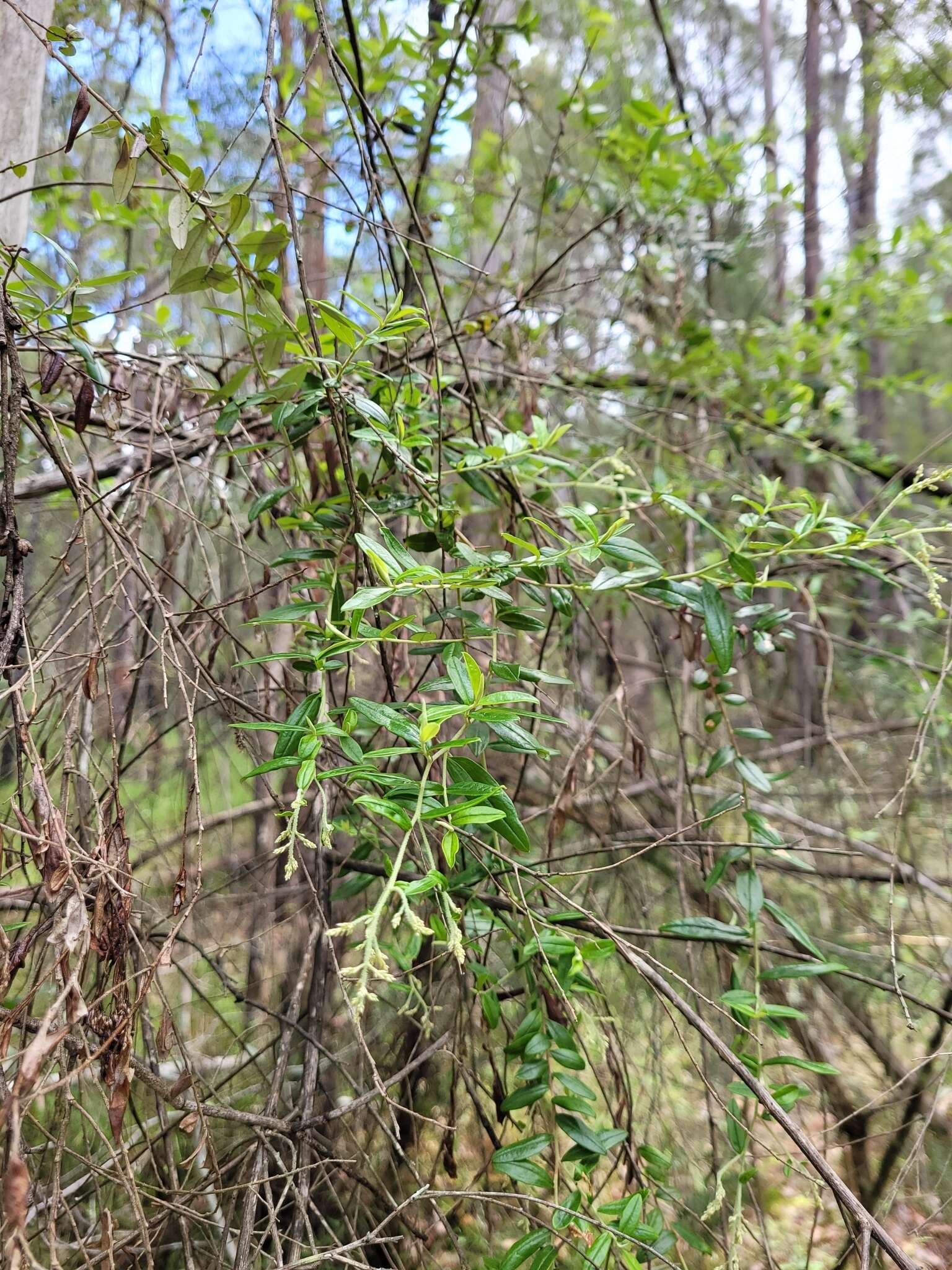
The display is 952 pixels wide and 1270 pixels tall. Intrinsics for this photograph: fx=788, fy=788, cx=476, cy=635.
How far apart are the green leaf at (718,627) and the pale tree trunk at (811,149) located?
2993 mm

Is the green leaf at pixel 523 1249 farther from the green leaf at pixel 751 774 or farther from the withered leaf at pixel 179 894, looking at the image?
the green leaf at pixel 751 774

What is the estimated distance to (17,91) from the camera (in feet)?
4.93

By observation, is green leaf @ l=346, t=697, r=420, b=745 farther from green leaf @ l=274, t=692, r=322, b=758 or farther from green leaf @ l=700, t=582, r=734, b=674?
green leaf @ l=700, t=582, r=734, b=674

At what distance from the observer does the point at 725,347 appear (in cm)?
321

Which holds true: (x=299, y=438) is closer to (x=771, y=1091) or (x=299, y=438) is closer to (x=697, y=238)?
(x=771, y=1091)

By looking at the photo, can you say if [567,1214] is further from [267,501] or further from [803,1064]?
[267,501]

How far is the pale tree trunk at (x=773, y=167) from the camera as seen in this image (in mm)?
2748

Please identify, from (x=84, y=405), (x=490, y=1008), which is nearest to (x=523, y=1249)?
(x=490, y=1008)

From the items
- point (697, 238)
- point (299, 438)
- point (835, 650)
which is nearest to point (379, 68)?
point (697, 238)

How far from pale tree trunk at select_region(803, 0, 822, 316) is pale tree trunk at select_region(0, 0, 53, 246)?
3065mm

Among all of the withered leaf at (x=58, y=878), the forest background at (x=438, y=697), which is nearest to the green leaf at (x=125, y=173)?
the forest background at (x=438, y=697)

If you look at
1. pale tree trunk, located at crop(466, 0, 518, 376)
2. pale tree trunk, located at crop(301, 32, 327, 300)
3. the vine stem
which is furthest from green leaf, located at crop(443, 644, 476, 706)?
pale tree trunk, located at crop(301, 32, 327, 300)

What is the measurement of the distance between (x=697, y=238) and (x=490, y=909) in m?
2.49

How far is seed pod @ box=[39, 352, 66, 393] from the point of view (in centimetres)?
120
